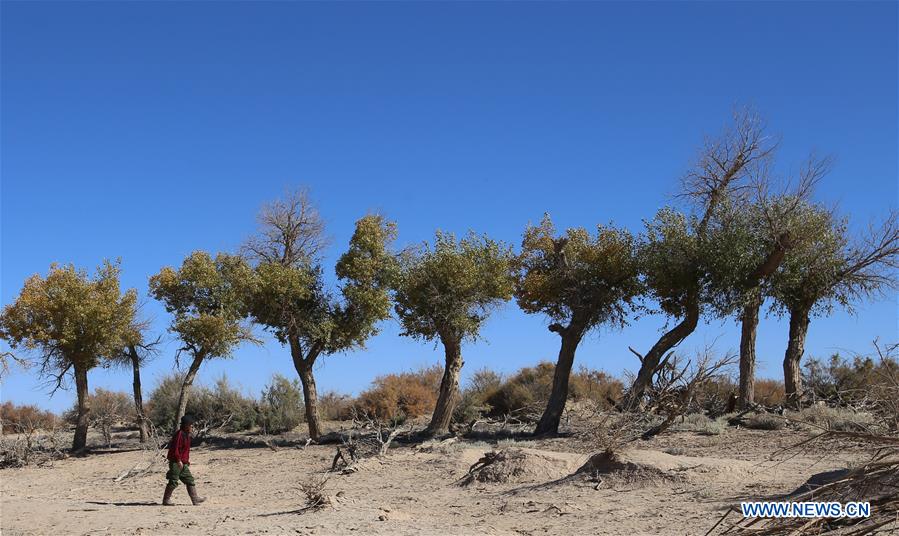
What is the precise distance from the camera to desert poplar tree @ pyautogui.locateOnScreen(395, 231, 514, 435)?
2469cm

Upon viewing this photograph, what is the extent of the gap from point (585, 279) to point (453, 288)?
3875 millimetres

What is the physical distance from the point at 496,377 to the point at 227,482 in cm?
2207

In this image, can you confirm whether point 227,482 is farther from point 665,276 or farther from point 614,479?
point 665,276

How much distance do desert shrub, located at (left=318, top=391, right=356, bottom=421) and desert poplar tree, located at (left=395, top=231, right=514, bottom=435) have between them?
537 inches

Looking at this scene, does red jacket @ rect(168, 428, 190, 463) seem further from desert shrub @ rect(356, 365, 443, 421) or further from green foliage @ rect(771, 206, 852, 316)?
desert shrub @ rect(356, 365, 443, 421)

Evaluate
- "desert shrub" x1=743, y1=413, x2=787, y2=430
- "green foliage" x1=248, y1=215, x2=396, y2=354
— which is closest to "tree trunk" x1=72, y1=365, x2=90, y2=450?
"green foliage" x1=248, y1=215, x2=396, y2=354

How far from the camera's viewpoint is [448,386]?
2561cm

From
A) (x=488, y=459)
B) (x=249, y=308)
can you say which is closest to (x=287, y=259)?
(x=249, y=308)

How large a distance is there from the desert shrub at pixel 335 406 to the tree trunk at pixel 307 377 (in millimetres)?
11230

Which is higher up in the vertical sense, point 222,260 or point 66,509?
point 222,260

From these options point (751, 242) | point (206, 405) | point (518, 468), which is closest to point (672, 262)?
point (751, 242)

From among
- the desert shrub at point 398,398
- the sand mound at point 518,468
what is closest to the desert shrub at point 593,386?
the desert shrub at point 398,398

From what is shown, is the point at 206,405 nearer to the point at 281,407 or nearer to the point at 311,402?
the point at 281,407

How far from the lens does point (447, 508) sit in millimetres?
12688
